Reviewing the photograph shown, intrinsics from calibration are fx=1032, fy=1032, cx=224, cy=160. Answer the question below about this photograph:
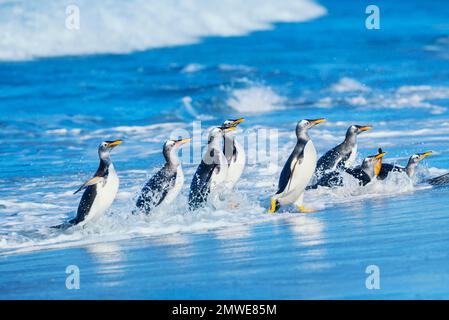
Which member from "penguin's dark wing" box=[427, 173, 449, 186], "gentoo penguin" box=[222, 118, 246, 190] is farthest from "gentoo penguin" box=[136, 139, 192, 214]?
"penguin's dark wing" box=[427, 173, 449, 186]

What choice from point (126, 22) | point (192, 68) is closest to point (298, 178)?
point (192, 68)

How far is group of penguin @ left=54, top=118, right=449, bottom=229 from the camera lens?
30.9 ft

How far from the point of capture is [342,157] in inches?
444

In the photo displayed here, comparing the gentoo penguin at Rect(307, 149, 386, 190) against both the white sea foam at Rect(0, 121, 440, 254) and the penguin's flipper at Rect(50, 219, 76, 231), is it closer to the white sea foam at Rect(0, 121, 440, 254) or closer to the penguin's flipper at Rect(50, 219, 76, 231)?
the white sea foam at Rect(0, 121, 440, 254)

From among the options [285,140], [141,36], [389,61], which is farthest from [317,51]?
[285,140]

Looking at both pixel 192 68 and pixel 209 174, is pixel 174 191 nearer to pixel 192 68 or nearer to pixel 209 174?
pixel 209 174

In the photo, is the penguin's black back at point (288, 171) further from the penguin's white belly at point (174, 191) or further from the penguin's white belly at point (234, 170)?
the penguin's white belly at point (174, 191)

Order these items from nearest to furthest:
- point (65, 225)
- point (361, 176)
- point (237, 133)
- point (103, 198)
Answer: point (65, 225)
point (103, 198)
point (361, 176)
point (237, 133)

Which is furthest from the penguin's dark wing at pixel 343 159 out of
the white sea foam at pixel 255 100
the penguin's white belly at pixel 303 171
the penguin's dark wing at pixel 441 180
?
the white sea foam at pixel 255 100

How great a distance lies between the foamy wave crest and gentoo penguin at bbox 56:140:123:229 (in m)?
25.3

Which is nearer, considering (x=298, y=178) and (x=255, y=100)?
(x=298, y=178)

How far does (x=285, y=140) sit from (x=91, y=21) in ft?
70.5

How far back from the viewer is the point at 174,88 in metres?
28.4

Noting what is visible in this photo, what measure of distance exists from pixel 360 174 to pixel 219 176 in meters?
1.54
